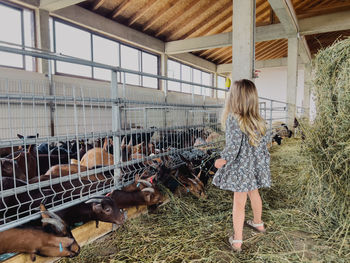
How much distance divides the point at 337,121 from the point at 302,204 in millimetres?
1096

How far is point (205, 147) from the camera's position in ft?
14.9

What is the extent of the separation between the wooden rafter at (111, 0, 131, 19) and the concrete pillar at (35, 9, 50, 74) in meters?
2.59

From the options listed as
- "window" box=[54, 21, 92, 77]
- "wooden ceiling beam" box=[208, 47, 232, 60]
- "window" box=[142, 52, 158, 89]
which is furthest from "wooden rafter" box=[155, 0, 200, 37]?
"wooden ceiling beam" box=[208, 47, 232, 60]

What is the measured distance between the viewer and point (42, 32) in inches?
275

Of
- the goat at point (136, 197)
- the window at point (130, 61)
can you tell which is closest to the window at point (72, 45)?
the window at point (130, 61)

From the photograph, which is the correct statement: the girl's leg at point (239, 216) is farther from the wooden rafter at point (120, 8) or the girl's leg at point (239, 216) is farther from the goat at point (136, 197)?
the wooden rafter at point (120, 8)

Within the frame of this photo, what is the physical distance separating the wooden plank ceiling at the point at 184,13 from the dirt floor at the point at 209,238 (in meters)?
7.98

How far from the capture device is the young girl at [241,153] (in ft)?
6.62

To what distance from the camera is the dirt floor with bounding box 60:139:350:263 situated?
1931 millimetres

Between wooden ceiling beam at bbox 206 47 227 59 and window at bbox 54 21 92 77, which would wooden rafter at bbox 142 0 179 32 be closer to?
window at bbox 54 21 92 77

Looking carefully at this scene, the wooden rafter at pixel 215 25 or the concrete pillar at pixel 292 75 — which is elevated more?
the wooden rafter at pixel 215 25

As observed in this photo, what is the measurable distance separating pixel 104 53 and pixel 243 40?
647 cm

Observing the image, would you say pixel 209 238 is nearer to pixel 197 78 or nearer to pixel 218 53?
pixel 197 78

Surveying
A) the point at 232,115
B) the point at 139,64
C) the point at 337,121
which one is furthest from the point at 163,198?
the point at 139,64
